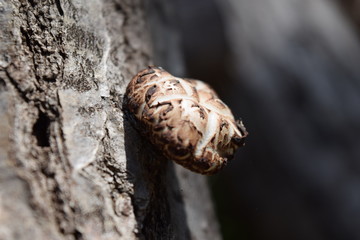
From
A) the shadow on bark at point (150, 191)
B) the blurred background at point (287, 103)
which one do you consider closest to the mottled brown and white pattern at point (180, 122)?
the shadow on bark at point (150, 191)

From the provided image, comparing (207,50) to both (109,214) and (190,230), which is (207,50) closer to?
(190,230)

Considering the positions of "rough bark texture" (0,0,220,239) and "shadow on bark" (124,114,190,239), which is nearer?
A: "rough bark texture" (0,0,220,239)

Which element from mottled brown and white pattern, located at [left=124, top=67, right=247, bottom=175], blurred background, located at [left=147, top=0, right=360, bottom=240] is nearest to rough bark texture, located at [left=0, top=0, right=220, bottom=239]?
mottled brown and white pattern, located at [left=124, top=67, right=247, bottom=175]

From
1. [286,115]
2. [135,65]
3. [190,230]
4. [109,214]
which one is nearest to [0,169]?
[109,214]

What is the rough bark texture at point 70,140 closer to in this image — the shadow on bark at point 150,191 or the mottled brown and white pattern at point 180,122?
the shadow on bark at point 150,191

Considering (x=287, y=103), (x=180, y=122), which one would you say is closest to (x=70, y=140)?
(x=180, y=122)

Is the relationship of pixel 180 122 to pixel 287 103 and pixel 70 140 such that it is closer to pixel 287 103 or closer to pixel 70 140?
pixel 70 140

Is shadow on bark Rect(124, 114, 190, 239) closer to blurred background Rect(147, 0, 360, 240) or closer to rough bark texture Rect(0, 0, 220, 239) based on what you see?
rough bark texture Rect(0, 0, 220, 239)
